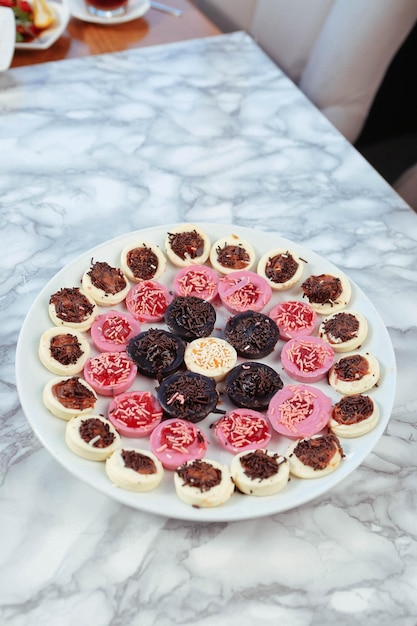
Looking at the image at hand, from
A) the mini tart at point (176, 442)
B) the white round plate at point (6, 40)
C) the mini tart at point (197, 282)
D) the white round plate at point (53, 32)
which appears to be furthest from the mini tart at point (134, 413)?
the white round plate at point (53, 32)

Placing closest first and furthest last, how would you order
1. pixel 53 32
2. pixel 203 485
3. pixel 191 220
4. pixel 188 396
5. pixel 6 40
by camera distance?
pixel 203 485 → pixel 188 396 → pixel 191 220 → pixel 6 40 → pixel 53 32

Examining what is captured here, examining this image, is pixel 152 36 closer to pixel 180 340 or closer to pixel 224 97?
pixel 224 97

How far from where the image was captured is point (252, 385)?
100 cm

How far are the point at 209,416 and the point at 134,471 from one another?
16 cm

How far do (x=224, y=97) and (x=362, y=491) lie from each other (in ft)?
3.57

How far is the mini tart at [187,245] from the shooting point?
1.20m

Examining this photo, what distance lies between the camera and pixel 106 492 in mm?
865

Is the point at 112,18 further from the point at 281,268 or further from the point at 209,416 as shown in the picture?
the point at 209,416

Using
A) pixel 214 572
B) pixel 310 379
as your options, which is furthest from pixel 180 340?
pixel 214 572

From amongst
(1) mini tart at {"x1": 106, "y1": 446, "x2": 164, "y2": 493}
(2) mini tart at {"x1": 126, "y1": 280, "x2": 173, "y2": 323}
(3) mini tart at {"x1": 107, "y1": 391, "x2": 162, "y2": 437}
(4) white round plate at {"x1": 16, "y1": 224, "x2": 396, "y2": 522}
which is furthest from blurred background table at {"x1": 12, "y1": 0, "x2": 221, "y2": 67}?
(1) mini tart at {"x1": 106, "y1": 446, "x2": 164, "y2": 493}

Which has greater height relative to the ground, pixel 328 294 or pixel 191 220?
pixel 328 294

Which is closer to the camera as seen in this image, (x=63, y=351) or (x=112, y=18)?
(x=63, y=351)

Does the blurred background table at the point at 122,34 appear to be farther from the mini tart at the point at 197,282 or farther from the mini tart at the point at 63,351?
the mini tart at the point at 63,351

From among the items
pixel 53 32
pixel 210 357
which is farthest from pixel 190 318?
pixel 53 32
